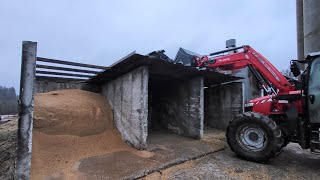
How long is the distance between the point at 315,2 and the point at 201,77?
6985mm

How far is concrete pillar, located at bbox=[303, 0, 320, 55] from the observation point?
37.4ft

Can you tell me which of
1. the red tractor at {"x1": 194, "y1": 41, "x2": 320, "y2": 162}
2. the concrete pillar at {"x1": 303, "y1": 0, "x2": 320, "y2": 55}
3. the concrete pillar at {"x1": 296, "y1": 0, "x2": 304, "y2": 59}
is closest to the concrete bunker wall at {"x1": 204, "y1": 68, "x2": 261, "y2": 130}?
the red tractor at {"x1": 194, "y1": 41, "x2": 320, "y2": 162}

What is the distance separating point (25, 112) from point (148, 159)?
8.98ft

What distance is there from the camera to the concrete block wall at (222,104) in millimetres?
10445

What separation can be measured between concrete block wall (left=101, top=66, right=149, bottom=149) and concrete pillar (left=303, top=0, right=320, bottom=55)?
8.74 metres

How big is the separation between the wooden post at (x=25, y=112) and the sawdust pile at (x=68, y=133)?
307 millimetres

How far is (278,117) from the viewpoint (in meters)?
6.44

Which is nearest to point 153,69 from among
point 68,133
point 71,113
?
point 71,113

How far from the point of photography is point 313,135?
17.6 ft

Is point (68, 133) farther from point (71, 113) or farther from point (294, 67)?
point (294, 67)

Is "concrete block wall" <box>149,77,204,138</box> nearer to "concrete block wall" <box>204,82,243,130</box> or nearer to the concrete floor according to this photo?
the concrete floor

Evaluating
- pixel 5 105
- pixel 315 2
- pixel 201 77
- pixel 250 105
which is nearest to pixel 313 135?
pixel 250 105

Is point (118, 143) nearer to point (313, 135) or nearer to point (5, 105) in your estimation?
point (313, 135)

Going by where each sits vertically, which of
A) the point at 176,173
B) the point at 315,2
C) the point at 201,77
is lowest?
the point at 176,173
